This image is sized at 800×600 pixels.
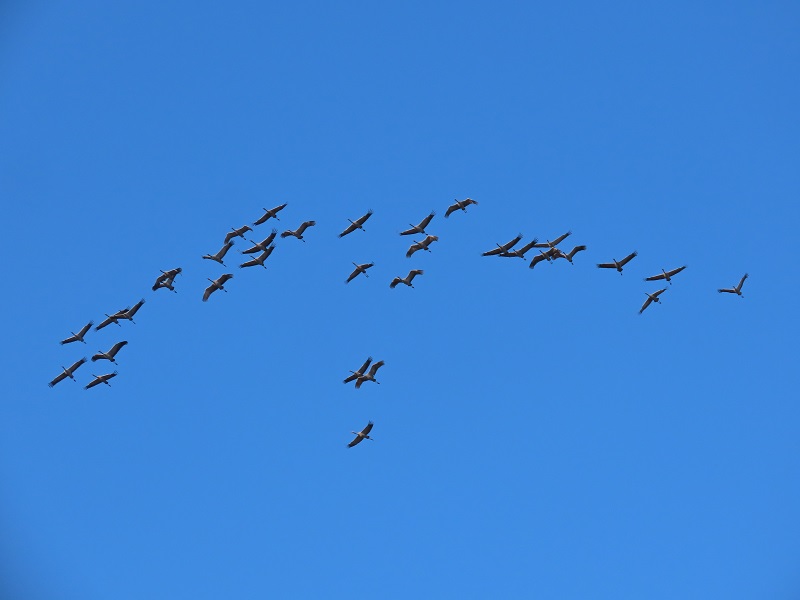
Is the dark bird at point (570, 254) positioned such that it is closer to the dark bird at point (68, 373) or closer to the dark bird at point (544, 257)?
the dark bird at point (544, 257)

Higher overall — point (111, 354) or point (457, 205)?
point (457, 205)

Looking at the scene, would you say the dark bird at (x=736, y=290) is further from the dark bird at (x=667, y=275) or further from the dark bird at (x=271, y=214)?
the dark bird at (x=271, y=214)

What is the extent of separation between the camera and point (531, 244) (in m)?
70.9

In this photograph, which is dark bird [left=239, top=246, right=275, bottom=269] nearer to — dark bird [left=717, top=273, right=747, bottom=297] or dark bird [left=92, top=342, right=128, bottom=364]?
dark bird [left=92, top=342, right=128, bottom=364]

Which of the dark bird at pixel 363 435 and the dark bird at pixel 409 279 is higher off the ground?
the dark bird at pixel 409 279

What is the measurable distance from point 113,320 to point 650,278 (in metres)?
37.5

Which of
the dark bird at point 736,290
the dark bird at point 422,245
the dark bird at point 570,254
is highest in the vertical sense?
the dark bird at point 736,290

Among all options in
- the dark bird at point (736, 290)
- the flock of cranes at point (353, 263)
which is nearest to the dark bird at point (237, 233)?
the flock of cranes at point (353, 263)

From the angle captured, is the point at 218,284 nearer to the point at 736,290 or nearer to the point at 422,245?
the point at 422,245

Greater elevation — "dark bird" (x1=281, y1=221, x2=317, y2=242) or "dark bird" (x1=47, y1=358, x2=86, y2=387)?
"dark bird" (x1=281, y1=221, x2=317, y2=242)

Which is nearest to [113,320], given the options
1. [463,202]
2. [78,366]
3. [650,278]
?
[78,366]

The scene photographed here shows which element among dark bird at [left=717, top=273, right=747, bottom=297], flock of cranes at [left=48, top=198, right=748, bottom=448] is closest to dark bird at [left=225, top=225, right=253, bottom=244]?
flock of cranes at [left=48, top=198, right=748, bottom=448]

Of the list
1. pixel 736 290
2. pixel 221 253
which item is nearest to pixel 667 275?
pixel 736 290

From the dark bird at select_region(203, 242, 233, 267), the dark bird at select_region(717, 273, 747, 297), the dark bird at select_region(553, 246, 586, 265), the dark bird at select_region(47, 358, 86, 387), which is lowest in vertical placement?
the dark bird at select_region(47, 358, 86, 387)
